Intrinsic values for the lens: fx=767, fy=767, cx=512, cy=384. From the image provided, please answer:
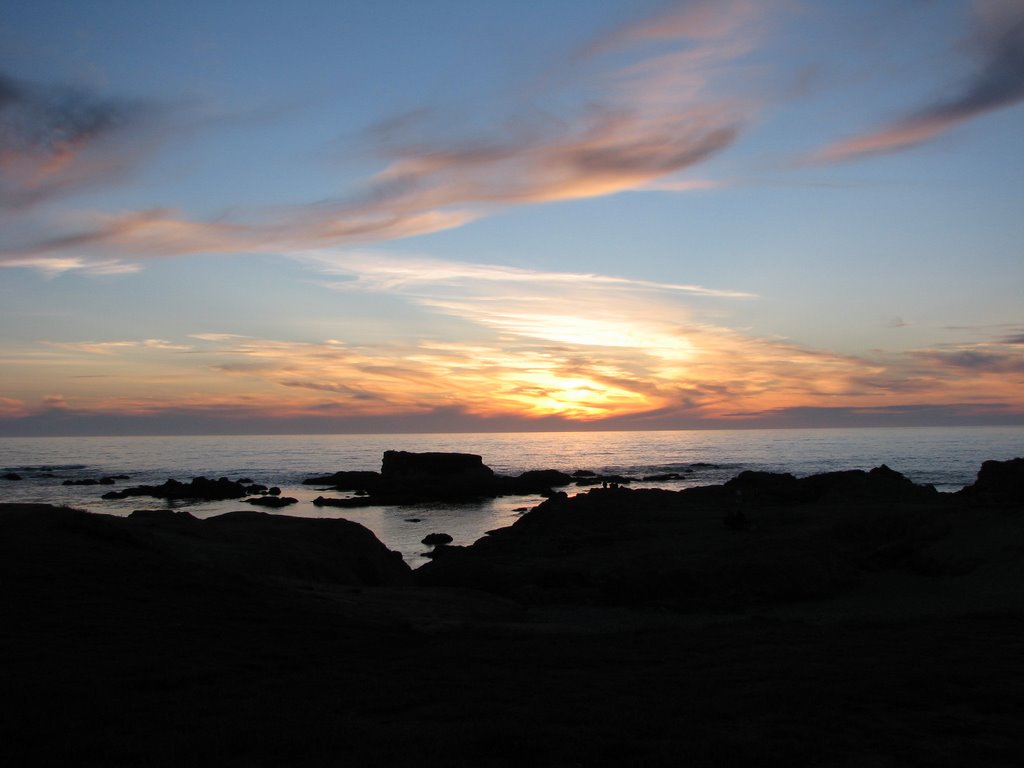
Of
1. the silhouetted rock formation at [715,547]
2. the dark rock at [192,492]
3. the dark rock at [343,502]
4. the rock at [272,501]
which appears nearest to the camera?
the silhouetted rock formation at [715,547]

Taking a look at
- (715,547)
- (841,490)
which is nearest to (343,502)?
(841,490)

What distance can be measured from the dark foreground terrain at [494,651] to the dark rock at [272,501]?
36811 millimetres

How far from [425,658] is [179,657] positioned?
10.5ft

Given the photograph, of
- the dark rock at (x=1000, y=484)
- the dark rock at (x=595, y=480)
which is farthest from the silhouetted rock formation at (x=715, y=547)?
the dark rock at (x=595, y=480)

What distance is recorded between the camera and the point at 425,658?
422 inches

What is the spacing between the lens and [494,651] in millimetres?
11336

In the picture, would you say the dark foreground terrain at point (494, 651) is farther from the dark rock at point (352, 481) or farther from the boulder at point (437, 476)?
the dark rock at point (352, 481)

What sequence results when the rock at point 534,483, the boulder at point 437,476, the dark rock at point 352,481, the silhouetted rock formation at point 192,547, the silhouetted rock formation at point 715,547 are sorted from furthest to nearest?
the dark rock at point 352,481 → the rock at point 534,483 → the boulder at point 437,476 → the silhouetted rock formation at point 715,547 → the silhouetted rock formation at point 192,547

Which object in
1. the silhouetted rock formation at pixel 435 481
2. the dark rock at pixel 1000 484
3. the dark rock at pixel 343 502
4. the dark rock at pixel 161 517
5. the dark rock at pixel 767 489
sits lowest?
the dark rock at pixel 343 502

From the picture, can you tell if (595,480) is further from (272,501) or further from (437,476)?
(272,501)

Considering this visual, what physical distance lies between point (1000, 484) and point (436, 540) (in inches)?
982

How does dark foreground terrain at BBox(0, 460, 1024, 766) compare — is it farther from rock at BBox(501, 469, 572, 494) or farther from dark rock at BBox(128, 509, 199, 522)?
rock at BBox(501, 469, 572, 494)

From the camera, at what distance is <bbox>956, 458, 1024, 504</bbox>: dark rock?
26203 millimetres

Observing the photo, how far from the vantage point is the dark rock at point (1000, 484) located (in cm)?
2620
